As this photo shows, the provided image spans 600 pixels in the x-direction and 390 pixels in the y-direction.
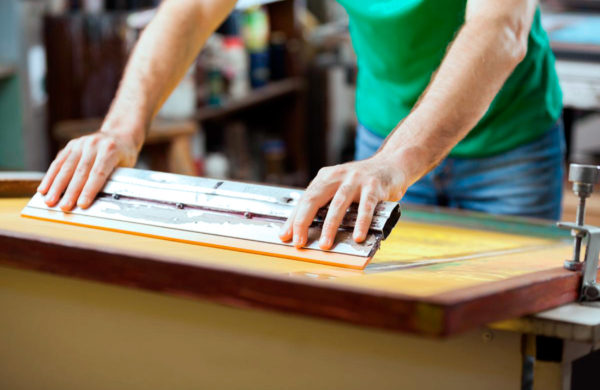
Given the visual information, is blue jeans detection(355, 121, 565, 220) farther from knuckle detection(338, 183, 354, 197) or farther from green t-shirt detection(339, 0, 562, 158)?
knuckle detection(338, 183, 354, 197)

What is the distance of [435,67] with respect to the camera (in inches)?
64.7

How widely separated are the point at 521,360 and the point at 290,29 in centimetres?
378

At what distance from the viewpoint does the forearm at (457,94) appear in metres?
1.14

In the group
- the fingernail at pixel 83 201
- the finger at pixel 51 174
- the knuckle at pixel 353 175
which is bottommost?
the fingernail at pixel 83 201

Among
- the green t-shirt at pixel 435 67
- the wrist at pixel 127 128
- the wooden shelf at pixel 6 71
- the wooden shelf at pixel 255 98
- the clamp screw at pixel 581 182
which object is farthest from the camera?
the wooden shelf at pixel 255 98

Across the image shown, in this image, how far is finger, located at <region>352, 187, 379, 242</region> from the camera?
1.00 meters

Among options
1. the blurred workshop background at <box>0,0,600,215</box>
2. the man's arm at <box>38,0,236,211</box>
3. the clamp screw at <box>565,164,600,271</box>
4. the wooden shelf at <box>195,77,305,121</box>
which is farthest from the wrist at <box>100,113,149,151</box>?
the wooden shelf at <box>195,77,305,121</box>

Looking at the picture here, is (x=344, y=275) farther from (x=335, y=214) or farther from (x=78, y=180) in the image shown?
(x=78, y=180)

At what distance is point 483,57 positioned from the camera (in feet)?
4.03

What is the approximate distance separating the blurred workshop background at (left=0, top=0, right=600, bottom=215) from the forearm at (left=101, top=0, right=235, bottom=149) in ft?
3.15

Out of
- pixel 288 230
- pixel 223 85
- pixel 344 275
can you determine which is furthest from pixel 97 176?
pixel 223 85

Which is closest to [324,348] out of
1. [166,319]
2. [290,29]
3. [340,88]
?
[166,319]

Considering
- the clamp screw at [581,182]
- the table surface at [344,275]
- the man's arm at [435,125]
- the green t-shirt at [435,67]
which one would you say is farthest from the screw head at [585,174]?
the green t-shirt at [435,67]

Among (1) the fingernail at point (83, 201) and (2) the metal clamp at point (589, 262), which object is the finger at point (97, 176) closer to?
(1) the fingernail at point (83, 201)
